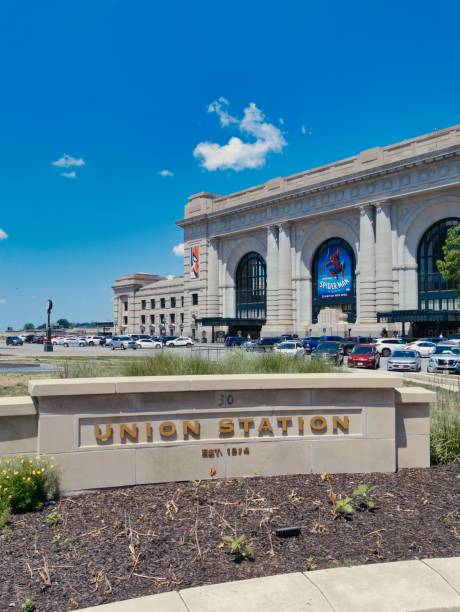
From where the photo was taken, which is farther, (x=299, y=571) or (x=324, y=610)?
(x=299, y=571)

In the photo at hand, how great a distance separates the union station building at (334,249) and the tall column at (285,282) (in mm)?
145

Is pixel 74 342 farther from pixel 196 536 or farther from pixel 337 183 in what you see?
pixel 196 536

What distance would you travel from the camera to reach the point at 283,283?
76.7 metres

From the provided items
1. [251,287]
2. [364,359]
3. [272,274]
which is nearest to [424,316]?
[272,274]

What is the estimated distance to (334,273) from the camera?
7269cm

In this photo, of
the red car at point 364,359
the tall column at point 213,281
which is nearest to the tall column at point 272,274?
the tall column at point 213,281

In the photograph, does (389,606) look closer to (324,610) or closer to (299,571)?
(324,610)

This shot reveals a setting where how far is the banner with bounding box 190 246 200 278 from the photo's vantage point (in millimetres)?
92062

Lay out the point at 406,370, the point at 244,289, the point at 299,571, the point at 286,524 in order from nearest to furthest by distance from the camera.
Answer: the point at 299,571 → the point at 286,524 → the point at 406,370 → the point at 244,289

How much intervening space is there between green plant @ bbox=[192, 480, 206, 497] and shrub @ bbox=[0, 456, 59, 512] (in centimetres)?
166

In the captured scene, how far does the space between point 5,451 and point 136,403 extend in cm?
170

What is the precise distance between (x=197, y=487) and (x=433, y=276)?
61.5 m

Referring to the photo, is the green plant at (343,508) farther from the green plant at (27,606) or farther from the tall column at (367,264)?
the tall column at (367,264)

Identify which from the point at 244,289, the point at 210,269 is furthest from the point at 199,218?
the point at 244,289
